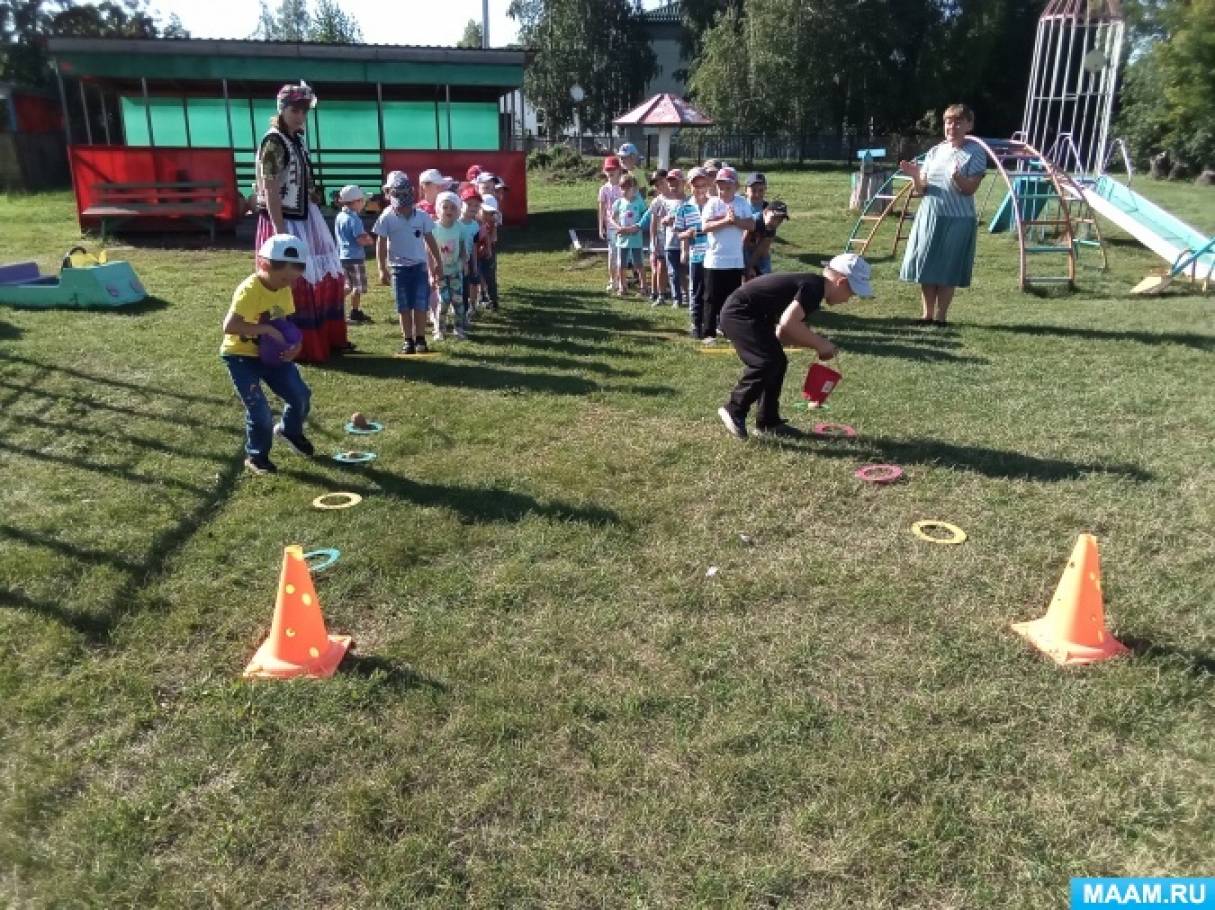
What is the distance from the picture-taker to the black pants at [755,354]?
5.94m

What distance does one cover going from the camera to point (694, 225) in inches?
371

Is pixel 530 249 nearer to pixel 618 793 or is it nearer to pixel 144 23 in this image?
pixel 618 793

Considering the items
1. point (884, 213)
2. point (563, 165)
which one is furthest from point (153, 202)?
point (563, 165)

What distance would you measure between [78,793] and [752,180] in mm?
9194

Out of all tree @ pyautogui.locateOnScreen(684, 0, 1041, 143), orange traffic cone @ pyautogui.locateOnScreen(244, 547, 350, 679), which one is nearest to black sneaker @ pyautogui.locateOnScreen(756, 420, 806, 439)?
A: orange traffic cone @ pyautogui.locateOnScreen(244, 547, 350, 679)

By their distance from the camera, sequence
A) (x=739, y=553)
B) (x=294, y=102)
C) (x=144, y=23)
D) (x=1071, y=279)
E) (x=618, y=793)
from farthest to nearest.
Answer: (x=144, y=23) → (x=1071, y=279) → (x=294, y=102) → (x=739, y=553) → (x=618, y=793)

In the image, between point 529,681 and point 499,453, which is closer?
point 529,681

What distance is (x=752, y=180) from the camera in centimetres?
1027

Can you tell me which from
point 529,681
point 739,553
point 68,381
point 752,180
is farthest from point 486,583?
point 752,180

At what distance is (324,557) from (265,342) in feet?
5.27

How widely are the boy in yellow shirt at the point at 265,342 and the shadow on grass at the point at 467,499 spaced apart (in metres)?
0.31

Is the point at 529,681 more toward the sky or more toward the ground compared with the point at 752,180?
more toward the ground

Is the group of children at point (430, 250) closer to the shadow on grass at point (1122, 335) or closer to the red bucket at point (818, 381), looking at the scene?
the red bucket at point (818, 381)

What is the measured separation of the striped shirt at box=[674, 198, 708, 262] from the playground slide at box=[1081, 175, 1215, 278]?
7.22m
